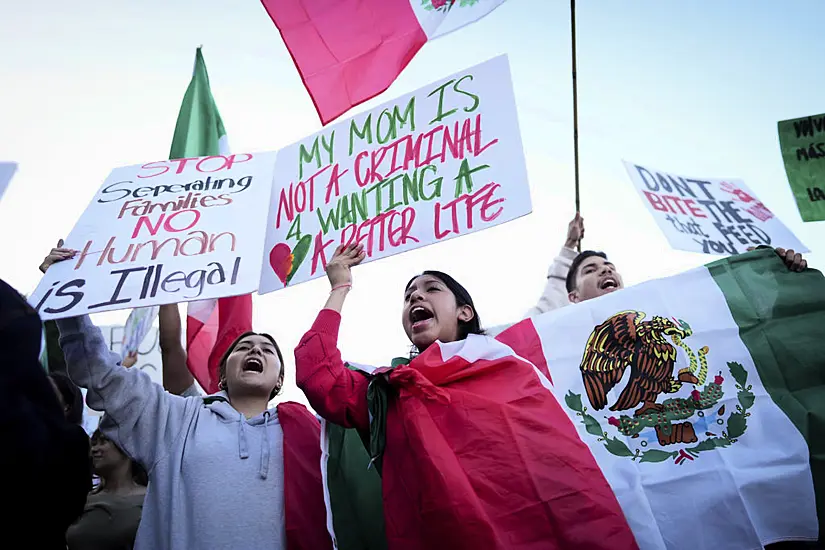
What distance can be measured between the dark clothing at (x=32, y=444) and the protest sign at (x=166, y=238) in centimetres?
Result: 108

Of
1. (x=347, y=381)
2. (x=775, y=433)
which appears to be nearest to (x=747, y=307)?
(x=775, y=433)

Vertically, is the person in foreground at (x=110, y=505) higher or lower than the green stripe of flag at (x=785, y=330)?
Answer: lower

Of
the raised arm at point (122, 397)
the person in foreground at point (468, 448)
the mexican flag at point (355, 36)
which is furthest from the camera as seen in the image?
the mexican flag at point (355, 36)

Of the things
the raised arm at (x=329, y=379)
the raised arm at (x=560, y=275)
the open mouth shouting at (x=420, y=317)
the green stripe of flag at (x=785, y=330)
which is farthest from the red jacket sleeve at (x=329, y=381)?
the raised arm at (x=560, y=275)

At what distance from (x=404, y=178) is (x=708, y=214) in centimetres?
240

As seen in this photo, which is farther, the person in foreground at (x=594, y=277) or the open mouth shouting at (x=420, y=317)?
the person in foreground at (x=594, y=277)

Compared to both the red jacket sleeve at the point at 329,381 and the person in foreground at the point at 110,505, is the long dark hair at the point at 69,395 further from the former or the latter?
the red jacket sleeve at the point at 329,381

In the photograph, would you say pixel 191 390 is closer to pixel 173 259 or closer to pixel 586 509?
pixel 173 259

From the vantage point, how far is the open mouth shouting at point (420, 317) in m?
2.67

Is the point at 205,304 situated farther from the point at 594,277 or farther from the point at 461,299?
the point at 594,277

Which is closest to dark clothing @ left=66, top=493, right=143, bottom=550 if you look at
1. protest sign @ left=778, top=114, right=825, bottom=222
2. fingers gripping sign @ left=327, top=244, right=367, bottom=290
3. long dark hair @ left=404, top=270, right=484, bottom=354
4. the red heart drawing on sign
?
the red heart drawing on sign

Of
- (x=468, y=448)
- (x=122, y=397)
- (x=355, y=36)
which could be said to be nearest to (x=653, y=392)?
(x=468, y=448)

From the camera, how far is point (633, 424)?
8.38 feet

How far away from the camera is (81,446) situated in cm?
144
